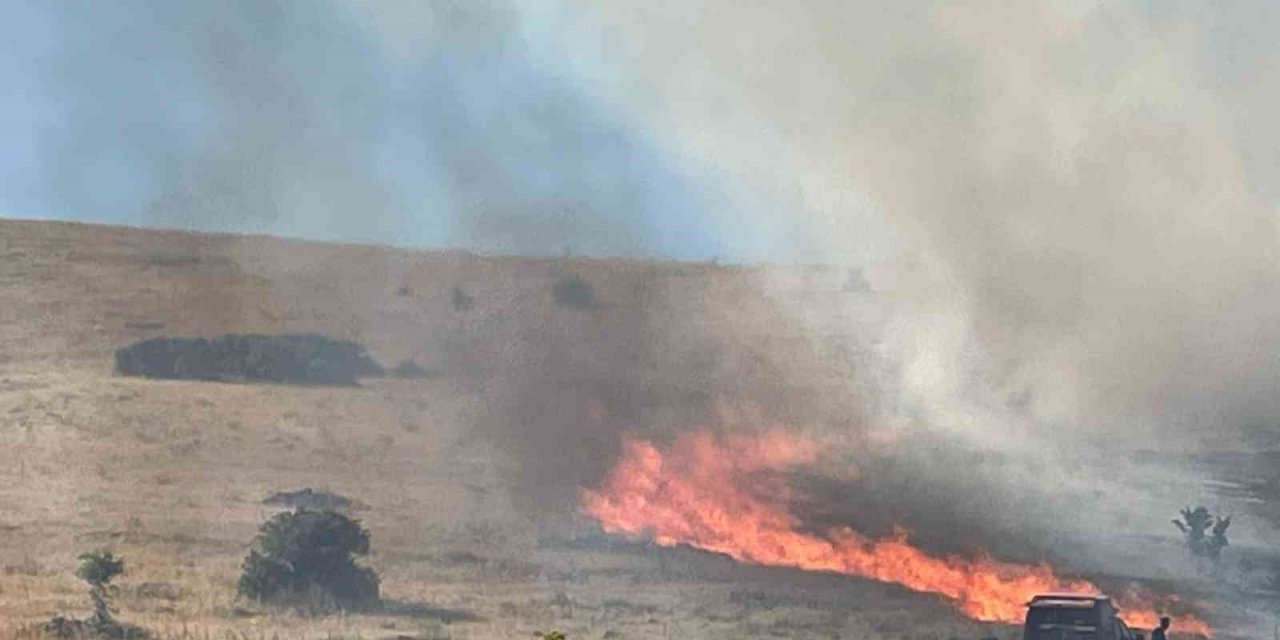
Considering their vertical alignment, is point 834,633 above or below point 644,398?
below

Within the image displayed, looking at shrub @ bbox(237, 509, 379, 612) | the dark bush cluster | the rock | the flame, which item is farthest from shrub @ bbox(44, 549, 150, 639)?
the dark bush cluster

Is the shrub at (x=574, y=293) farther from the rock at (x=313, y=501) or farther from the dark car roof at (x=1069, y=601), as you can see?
the dark car roof at (x=1069, y=601)

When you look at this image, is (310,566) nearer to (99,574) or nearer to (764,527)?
(99,574)

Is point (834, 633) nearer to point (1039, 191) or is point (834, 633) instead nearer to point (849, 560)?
point (849, 560)

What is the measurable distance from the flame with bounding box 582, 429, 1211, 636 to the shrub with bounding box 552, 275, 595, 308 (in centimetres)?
1606

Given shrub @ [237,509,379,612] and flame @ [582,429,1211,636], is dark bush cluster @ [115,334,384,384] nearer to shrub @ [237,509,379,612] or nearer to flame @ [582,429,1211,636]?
flame @ [582,429,1211,636]

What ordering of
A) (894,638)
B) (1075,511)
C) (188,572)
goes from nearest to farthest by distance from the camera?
(894,638)
(188,572)
(1075,511)

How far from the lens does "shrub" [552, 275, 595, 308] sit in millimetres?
75188

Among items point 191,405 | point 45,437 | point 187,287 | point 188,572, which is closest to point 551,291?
point 187,287

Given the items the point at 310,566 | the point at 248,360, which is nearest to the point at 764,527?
the point at 310,566

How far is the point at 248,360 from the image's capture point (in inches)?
2638

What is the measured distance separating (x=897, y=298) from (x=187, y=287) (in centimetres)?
2659

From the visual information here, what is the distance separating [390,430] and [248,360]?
21.3ft

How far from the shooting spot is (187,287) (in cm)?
7550
